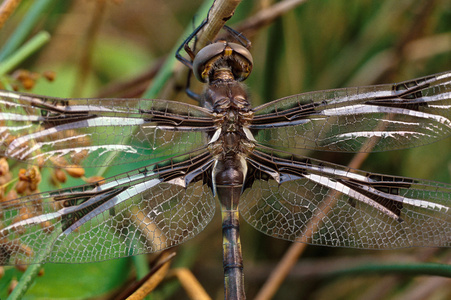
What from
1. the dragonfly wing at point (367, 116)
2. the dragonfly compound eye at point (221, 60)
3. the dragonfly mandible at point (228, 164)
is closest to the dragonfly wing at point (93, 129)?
the dragonfly mandible at point (228, 164)

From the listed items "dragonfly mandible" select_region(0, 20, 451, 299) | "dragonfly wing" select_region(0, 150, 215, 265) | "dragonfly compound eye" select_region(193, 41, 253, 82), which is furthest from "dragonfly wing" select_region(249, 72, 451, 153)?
"dragonfly wing" select_region(0, 150, 215, 265)

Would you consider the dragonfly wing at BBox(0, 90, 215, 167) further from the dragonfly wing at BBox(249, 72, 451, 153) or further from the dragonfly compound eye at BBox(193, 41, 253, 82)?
the dragonfly wing at BBox(249, 72, 451, 153)

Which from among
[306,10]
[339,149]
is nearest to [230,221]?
[339,149]

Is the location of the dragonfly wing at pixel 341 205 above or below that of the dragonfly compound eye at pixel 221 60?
below

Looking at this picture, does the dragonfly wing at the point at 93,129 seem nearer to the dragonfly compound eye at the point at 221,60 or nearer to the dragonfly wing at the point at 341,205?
the dragonfly compound eye at the point at 221,60

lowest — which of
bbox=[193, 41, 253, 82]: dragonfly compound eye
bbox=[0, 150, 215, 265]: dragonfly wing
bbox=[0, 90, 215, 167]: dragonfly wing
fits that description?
bbox=[0, 150, 215, 265]: dragonfly wing

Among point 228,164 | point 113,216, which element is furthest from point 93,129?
point 228,164
